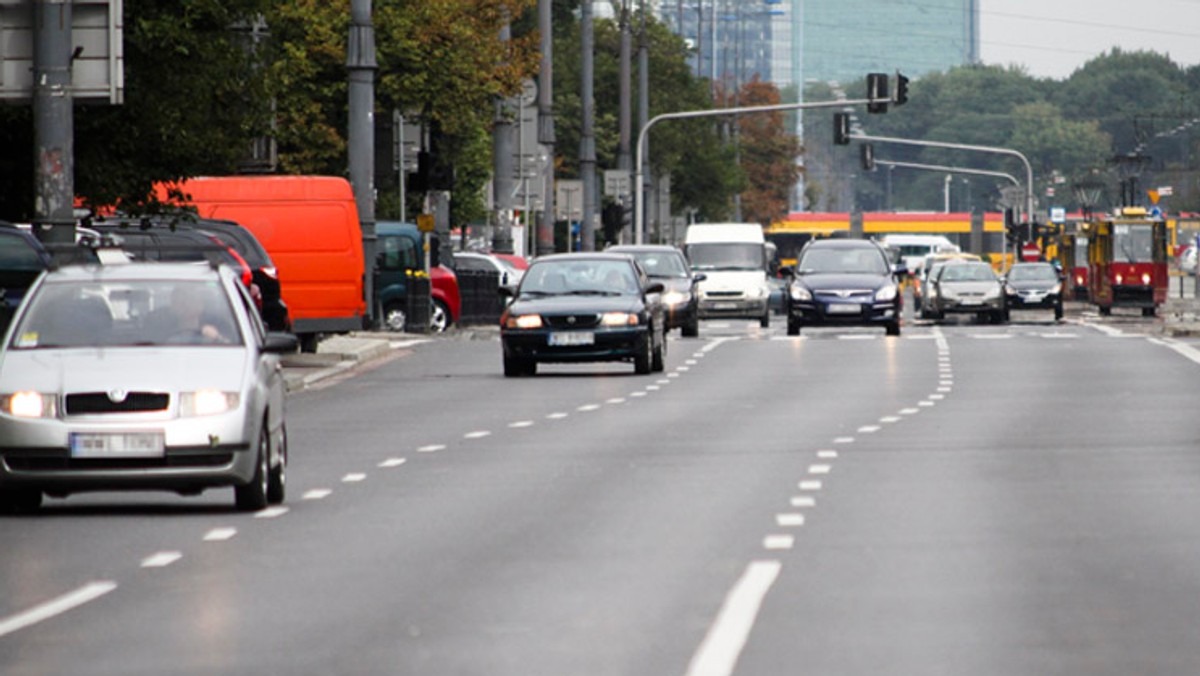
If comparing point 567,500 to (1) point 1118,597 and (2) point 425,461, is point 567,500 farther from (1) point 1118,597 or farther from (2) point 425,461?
(1) point 1118,597

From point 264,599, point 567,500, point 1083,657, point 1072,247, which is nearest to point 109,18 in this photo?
point 567,500

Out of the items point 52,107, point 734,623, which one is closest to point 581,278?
point 52,107

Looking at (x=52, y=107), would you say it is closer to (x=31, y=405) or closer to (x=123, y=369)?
(x=123, y=369)

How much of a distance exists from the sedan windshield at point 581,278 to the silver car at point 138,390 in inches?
675

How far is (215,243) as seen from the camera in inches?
1289

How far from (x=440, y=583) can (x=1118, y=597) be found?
290 cm

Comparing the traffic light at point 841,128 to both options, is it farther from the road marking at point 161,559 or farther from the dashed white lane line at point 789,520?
the road marking at point 161,559

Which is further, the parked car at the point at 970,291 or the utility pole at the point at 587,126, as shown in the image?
the utility pole at the point at 587,126

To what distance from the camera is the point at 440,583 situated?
1320 centimetres

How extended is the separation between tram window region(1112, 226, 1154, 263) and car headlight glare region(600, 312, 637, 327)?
46.3 m

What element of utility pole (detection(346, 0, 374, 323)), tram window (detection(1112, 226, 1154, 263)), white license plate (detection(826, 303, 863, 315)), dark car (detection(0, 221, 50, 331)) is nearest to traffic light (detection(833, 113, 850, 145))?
tram window (detection(1112, 226, 1154, 263))

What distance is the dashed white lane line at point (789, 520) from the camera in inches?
632

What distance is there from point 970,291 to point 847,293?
17124 millimetres

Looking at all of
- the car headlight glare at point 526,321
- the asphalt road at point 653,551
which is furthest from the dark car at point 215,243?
the asphalt road at point 653,551
